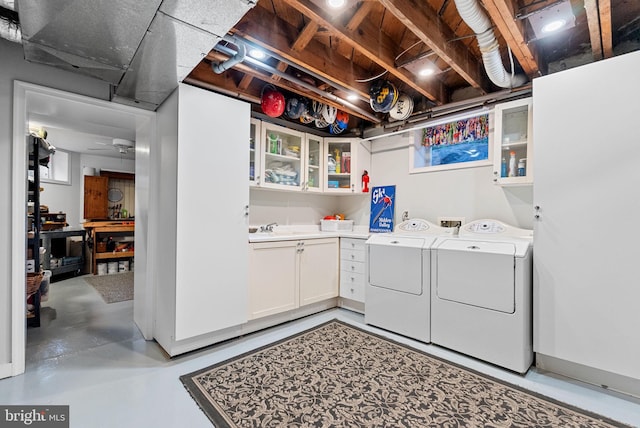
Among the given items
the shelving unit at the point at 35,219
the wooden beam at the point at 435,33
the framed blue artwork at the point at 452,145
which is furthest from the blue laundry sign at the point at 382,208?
the shelving unit at the point at 35,219

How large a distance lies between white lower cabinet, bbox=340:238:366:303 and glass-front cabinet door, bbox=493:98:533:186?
5.12 ft

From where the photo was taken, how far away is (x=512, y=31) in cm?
199

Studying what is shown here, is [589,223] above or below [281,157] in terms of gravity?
below

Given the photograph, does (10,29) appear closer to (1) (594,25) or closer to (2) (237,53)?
(2) (237,53)

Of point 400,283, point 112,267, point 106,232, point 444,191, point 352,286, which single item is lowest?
point 112,267

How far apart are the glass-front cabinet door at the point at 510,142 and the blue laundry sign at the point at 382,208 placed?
133 cm

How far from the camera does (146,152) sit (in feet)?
9.53

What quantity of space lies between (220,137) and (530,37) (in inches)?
103

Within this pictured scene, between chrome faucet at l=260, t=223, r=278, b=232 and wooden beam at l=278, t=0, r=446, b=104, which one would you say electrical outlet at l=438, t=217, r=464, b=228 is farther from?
chrome faucet at l=260, t=223, r=278, b=232

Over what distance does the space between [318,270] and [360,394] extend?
1622 mm

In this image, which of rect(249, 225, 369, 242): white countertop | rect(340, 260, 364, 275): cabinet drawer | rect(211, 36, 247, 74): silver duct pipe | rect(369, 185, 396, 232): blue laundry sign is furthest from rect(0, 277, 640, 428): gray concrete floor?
rect(211, 36, 247, 74): silver duct pipe

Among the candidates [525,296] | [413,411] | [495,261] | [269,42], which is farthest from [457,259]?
[269,42]

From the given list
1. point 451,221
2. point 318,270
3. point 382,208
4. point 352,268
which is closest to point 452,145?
point 451,221

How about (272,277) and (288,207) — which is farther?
(288,207)
